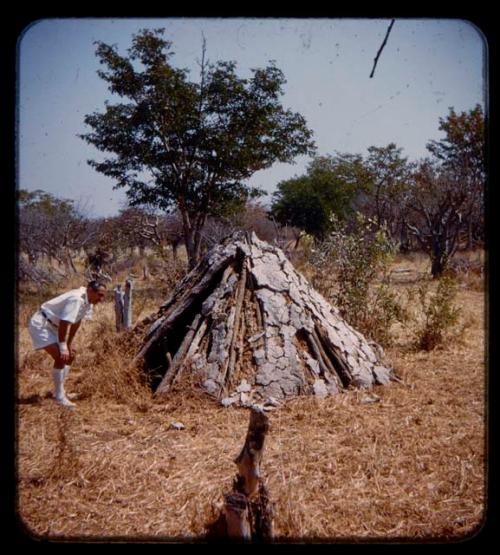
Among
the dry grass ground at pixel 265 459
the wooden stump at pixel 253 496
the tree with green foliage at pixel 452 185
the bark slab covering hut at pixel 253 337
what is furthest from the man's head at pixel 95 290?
the tree with green foliage at pixel 452 185

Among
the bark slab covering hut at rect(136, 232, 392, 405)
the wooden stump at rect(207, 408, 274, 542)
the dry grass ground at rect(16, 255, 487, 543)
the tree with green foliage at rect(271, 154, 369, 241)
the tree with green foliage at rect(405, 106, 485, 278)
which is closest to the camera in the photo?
the wooden stump at rect(207, 408, 274, 542)

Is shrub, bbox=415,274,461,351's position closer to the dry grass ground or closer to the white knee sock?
the dry grass ground

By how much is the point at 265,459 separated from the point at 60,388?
248cm

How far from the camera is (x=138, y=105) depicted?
12336 millimetres

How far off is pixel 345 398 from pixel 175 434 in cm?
183

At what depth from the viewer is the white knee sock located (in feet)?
17.1

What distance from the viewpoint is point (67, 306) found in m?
5.20

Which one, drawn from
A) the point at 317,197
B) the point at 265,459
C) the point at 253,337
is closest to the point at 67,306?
the point at 253,337

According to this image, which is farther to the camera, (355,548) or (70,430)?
(70,430)

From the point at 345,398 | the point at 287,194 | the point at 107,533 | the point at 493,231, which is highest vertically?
the point at 287,194

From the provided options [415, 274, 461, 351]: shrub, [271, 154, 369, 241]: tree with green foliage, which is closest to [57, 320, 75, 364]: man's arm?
[415, 274, 461, 351]: shrub

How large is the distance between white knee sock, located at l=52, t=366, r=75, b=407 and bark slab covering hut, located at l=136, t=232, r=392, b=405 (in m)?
0.94
